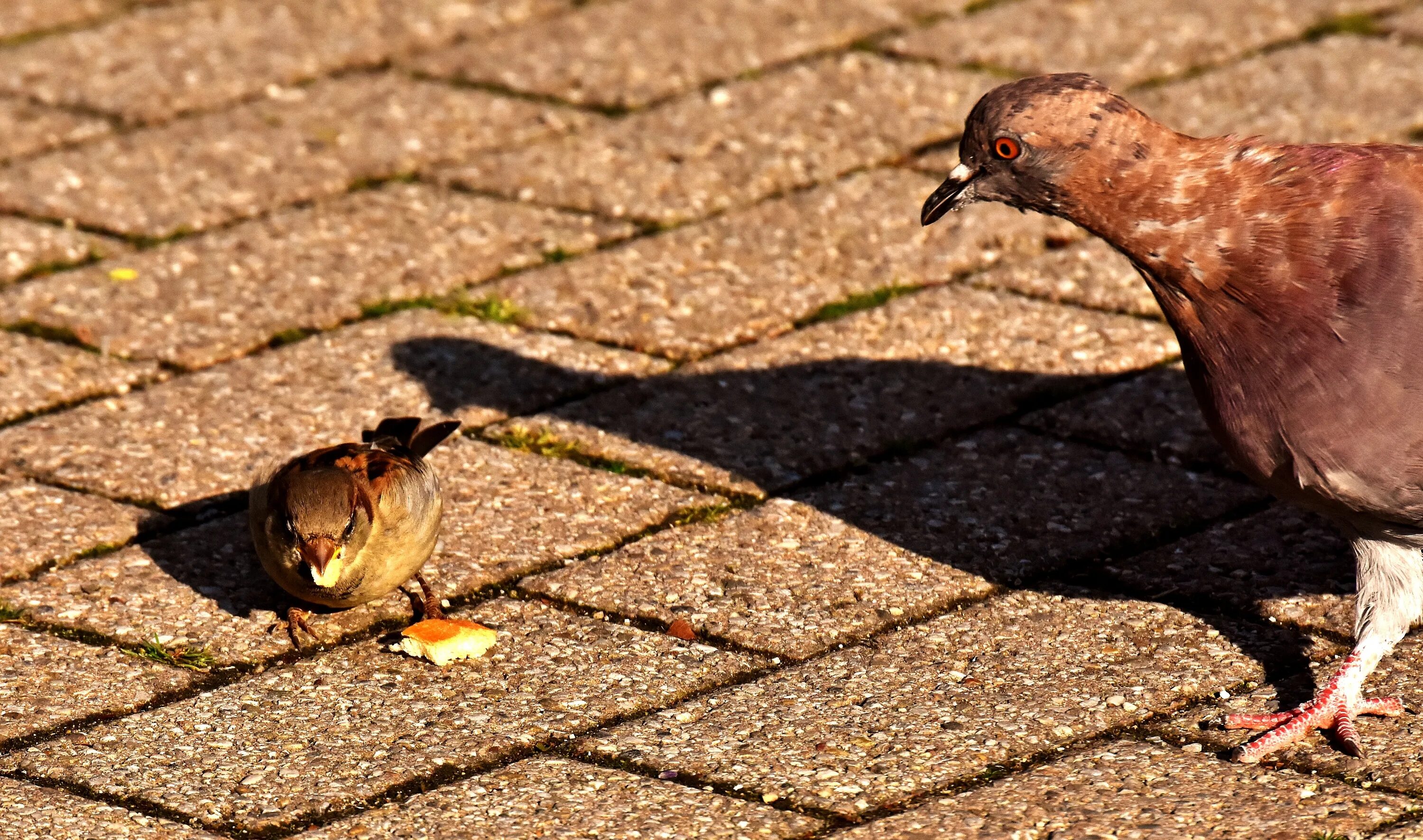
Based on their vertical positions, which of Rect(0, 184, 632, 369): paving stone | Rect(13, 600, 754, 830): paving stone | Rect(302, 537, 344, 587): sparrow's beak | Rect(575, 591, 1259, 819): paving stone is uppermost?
Rect(0, 184, 632, 369): paving stone

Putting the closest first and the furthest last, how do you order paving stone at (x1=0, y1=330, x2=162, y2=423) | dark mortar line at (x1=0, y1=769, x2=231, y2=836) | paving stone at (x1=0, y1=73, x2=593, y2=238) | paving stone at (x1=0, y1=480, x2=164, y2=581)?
1. dark mortar line at (x1=0, y1=769, x2=231, y2=836)
2. paving stone at (x1=0, y1=480, x2=164, y2=581)
3. paving stone at (x1=0, y1=330, x2=162, y2=423)
4. paving stone at (x1=0, y1=73, x2=593, y2=238)

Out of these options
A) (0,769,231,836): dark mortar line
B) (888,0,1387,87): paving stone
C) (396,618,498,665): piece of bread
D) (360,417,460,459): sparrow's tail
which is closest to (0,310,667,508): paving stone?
(360,417,460,459): sparrow's tail

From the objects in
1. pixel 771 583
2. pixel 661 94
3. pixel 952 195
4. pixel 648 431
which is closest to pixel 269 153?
pixel 661 94

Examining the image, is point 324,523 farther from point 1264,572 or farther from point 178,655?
point 1264,572

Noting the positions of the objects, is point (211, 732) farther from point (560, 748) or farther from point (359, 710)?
point (560, 748)

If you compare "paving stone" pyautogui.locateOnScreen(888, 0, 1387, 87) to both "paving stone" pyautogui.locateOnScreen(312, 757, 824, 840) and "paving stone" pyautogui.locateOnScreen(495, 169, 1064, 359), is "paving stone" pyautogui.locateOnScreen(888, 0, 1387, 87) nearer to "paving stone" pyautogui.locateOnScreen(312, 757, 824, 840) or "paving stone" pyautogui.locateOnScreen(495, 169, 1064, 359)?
"paving stone" pyautogui.locateOnScreen(495, 169, 1064, 359)

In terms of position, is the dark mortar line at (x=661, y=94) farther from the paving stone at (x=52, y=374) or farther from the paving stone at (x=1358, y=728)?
the paving stone at (x=1358, y=728)

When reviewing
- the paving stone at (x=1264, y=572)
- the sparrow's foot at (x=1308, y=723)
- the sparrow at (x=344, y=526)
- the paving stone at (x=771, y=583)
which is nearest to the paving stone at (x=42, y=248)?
the sparrow at (x=344, y=526)
